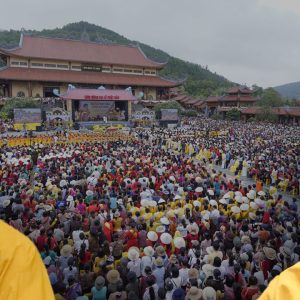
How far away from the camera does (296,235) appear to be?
6.85 m

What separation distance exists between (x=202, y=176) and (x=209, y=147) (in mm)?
8281

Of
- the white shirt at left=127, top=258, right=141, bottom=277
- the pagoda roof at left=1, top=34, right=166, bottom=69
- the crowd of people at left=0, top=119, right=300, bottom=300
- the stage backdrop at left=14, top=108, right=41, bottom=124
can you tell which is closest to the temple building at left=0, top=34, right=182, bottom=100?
the pagoda roof at left=1, top=34, right=166, bottom=69

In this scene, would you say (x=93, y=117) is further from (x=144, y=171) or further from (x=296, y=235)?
(x=296, y=235)

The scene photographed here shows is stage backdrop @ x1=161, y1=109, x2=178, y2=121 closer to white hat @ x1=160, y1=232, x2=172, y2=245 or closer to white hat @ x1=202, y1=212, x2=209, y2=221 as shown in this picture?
white hat @ x1=202, y1=212, x2=209, y2=221

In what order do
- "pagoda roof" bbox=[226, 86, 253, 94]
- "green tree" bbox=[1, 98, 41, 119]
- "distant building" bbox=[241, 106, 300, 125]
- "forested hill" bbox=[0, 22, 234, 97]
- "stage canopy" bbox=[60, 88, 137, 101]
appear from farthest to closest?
1. "forested hill" bbox=[0, 22, 234, 97]
2. "pagoda roof" bbox=[226, 86, 253, 94]
3. "distant building" bbox=[241, 106, 300, 125]
4. "stage canopy" bbox=[60, 88, 137, 101]
5. "green tree" bbox=[1, 98, 41, 119]

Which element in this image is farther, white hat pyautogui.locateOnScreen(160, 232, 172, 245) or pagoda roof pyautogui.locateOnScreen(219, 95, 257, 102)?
pagoda roof pyautogui.locateOnScreen(219, 95, 257, 102)

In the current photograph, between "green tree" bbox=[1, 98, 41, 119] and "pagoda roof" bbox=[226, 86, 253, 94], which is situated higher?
"pagoda roof" bbox=[226, 86, 253, 94]

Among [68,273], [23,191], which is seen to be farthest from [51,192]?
[68,273]

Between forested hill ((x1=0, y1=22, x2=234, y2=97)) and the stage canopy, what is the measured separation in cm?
3325

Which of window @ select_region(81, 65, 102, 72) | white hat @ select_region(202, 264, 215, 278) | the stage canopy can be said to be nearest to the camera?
white hat @ select_region(202, 264, 215, 278)

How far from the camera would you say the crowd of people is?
529 centimetres

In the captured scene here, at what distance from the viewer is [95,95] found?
112 ft

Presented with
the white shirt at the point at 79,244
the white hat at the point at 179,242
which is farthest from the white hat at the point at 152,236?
the white shirt at the point at 79,244

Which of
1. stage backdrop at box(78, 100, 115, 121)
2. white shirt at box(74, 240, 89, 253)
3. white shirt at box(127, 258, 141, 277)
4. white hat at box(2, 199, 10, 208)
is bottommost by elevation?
white shirt at box(127, 258, 141, 277)
